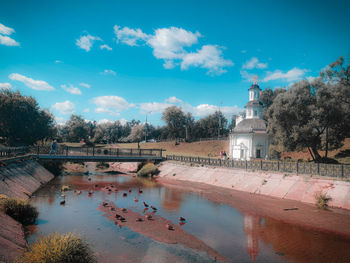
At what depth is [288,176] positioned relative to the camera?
25.7m

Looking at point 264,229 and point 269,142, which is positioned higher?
point 269,142

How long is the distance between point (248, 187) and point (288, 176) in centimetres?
453

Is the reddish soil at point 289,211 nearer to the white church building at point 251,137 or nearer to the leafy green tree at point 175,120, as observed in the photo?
the white church building at point 251,137

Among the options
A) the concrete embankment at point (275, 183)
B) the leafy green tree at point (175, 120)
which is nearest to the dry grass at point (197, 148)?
the leafy green tree at point (175, 120)

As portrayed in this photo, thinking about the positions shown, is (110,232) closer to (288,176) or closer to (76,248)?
(76,248)

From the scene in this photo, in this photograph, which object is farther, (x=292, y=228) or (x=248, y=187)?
(x=248, y=187)

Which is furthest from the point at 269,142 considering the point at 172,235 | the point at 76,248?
the point at 76,248

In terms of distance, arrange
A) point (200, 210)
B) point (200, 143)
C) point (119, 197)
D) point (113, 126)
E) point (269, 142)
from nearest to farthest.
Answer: point (200, 210), point (119, 197), point (269, 142), point (200, 143), point (113, 126)

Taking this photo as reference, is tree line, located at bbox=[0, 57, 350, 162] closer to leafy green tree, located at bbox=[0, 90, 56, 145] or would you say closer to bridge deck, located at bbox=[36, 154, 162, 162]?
leafy green tree, located at bbox=[0, 90, 56, 145]

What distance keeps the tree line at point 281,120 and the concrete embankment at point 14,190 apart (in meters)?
31.5

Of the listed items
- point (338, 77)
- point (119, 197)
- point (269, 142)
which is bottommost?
point (119, 197)

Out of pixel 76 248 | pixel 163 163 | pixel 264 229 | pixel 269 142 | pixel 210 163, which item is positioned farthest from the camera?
pixel 269 142

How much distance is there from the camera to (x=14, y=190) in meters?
19.2

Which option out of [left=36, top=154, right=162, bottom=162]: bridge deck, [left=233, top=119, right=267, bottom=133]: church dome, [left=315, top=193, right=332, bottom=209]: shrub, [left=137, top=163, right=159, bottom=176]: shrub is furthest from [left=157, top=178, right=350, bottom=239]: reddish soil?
[left=233, top=119, right=267, bottom=133]: church dome
